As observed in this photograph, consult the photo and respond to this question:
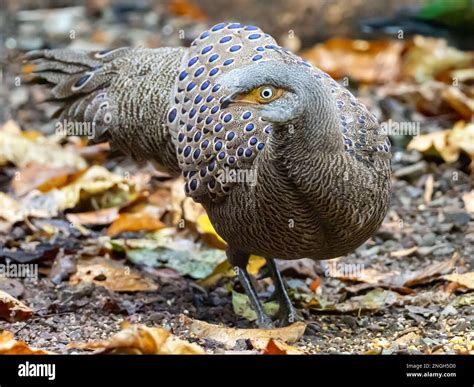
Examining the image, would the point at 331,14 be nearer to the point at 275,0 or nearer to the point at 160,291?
the point at 275,0

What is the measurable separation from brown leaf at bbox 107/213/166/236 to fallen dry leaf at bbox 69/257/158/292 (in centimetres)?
55

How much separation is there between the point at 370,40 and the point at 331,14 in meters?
0.62

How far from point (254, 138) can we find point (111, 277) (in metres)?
1.47

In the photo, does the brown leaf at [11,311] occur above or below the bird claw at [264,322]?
above

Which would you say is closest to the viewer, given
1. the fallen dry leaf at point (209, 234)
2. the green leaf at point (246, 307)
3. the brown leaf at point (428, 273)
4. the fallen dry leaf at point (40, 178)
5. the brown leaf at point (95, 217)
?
the green leaf at point (246, 307)

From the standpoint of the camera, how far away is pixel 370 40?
404 inches

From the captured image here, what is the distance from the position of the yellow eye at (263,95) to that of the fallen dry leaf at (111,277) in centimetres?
180

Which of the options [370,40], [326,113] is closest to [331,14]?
[370,40]

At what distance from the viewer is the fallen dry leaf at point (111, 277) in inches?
229

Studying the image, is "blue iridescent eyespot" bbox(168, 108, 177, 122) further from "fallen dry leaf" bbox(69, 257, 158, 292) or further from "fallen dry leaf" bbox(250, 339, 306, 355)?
"fallen dry leaf" bbox(250, 339, 306, 355)

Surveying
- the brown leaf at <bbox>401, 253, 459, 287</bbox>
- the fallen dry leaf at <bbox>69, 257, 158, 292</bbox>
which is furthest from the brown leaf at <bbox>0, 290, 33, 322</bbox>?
the brown leaf at <bbox>401, 253, 459, 287</bbox>

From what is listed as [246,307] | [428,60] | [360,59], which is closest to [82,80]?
[246,307]

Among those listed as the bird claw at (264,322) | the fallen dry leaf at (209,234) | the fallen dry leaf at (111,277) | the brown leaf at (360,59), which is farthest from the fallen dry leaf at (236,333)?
the brown leaf at (360,59)

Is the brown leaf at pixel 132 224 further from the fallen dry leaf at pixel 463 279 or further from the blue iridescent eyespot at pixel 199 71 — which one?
the fallen dry leaf at pixel 463 279
